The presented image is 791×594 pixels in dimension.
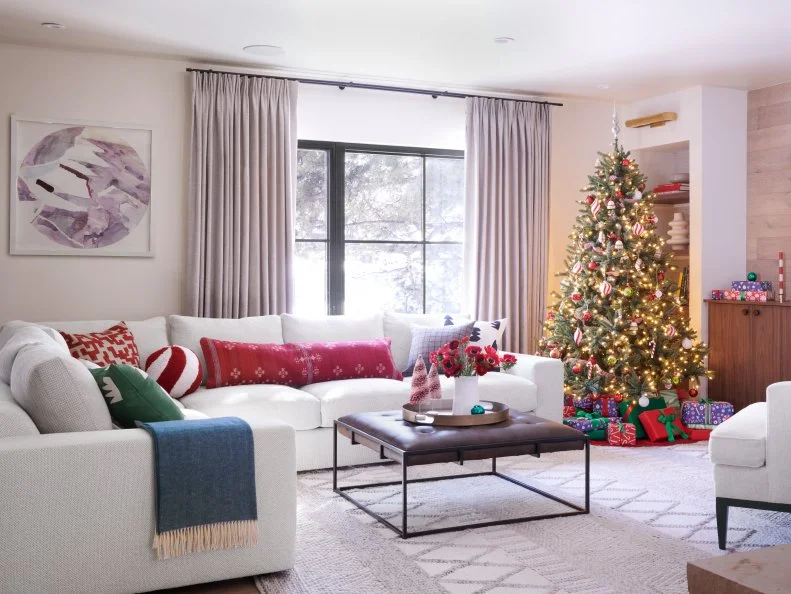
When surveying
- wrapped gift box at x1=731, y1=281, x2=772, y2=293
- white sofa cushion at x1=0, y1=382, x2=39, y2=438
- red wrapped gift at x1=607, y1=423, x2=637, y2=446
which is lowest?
red wrapped gift at x1=607, y1=423, x2=637, y2=446

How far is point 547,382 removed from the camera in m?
5.73

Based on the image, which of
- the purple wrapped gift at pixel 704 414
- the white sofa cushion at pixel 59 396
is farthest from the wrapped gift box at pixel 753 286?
the white sofa cushion at pixel 59 396

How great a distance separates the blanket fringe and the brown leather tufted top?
0.84m

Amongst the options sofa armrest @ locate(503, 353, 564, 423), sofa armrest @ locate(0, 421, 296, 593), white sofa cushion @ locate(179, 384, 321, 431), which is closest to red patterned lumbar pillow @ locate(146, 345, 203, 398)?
white sofa cushion @ locate(179, 384, 321, 431)

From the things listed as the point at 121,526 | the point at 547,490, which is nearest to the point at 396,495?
the point at 547,490

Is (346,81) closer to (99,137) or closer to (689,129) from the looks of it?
(99,137)

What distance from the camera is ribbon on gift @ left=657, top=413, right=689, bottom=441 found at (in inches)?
237

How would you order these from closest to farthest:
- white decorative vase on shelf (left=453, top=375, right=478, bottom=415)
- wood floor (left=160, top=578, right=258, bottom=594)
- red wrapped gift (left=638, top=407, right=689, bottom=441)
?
wood floor (left=160, top=578, right=258, bottom=594)
white decorative vase on shelf (left=453, top=375, right=478, bottom=415)
red wrapped gift (left=638, top=407, right=689, bottom=441)

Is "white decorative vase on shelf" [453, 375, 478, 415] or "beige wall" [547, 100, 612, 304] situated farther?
"beige wall" [547, 100, 612, 304]

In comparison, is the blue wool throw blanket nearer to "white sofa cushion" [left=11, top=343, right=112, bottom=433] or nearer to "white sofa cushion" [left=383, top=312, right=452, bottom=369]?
"white sofa cushion" [left=11, top=343, right=112, bottom=433]

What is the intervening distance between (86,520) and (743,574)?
2032 mm

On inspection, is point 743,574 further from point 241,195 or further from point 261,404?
point 241,195

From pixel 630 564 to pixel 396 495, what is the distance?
4.55ft

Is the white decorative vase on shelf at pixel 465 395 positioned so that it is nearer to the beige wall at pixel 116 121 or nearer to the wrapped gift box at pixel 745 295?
the beige wall at pixel 116 121
